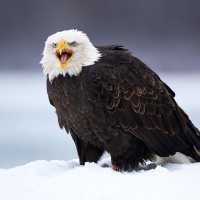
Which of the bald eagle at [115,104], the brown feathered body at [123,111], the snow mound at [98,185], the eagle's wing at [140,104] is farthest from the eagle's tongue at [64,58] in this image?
the snow mound at [98,185]

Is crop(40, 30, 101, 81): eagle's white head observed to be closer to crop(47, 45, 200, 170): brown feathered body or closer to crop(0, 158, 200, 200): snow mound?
crop(47, 45, 200, 170): brown feathered body

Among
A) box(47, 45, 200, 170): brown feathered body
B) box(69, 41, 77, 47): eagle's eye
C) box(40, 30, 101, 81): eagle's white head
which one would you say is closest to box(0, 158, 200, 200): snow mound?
box(47, 45, 200, 170): brown feathered body

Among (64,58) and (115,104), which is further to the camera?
(64,58)

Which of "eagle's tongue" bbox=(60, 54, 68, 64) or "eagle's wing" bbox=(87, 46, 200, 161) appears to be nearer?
"eagle's wing" bbox=(87, 46, 200, 161)

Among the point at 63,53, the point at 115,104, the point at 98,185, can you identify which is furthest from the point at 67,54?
the point at 98,185

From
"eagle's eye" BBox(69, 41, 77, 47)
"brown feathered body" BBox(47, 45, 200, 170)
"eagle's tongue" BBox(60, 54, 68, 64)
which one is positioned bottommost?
"brown feathered body" BBox(47, 45, 200, 170)

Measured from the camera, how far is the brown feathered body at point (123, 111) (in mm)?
3805

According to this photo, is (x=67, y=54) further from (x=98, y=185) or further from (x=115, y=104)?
(x=98, y=185)

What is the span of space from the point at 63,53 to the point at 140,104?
0.72 m

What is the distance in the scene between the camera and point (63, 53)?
3916 mm

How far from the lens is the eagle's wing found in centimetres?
380

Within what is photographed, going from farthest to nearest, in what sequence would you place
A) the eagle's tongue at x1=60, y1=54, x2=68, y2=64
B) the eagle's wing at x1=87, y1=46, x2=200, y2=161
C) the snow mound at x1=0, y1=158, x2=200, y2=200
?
the eagle's tongue at x1=60, y1=54, x2=68, y2=64 → the eagle's wing at x1=87, y1=46, x2=200, y2=161 → the snow mound at x1=0, y1=158, x2=200, y2=200

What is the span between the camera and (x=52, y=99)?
13.4ft

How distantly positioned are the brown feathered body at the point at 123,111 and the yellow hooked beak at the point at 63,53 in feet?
0.39
